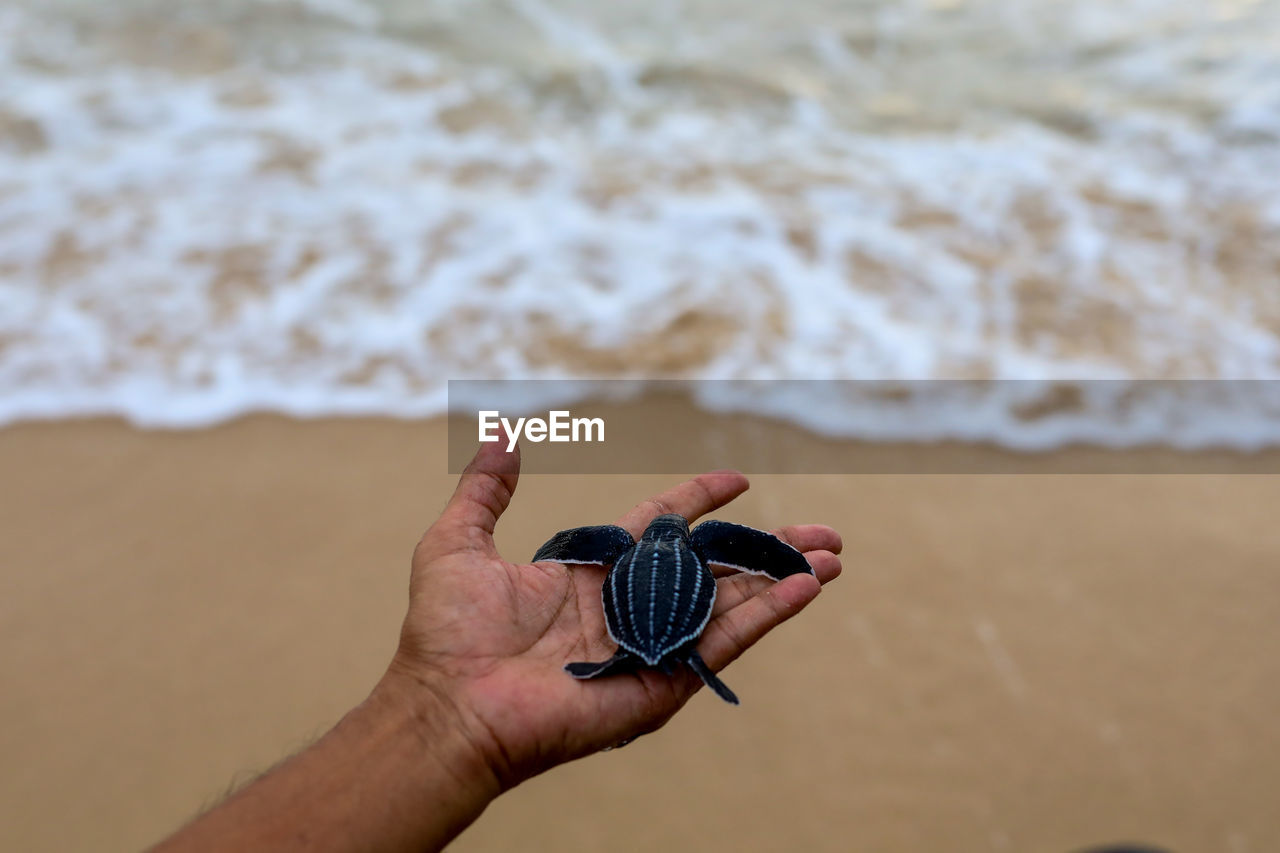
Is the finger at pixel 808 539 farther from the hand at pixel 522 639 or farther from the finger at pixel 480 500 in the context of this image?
the finger at pixel 480 500

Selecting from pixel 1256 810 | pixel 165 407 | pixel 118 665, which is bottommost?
pixel 1256 810

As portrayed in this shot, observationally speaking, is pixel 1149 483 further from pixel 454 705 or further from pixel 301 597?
pixel 301 597

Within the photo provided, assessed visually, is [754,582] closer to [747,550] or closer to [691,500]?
[747,550]

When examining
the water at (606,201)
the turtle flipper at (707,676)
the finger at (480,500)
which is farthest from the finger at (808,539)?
the water at (606,201)

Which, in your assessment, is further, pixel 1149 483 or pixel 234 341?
pixel 234 341

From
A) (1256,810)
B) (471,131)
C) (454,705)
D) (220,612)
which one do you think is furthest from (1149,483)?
(471,131)
